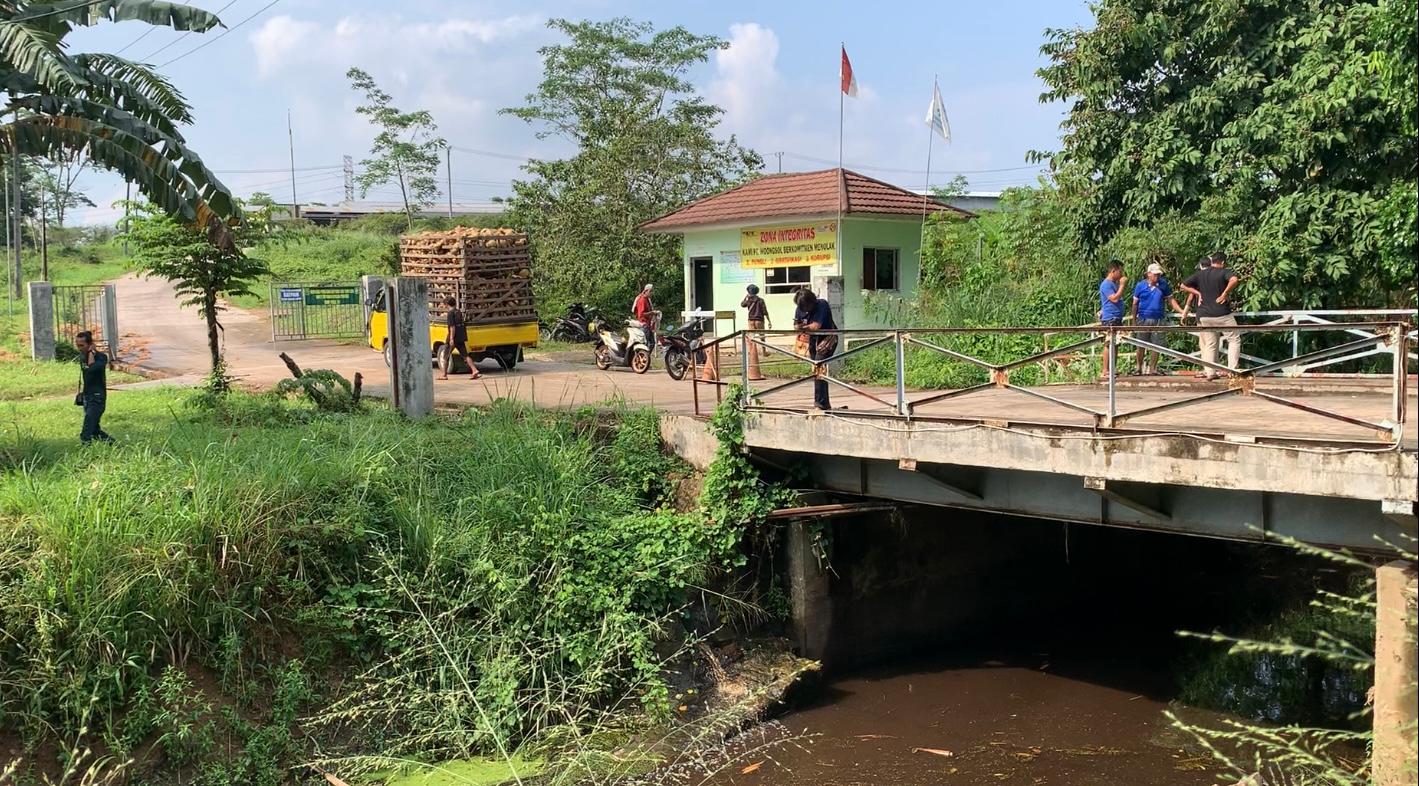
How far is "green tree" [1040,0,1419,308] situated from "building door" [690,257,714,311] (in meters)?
10.3

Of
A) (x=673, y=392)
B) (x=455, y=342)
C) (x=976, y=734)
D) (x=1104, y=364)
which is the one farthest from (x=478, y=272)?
(x=976, y=734)

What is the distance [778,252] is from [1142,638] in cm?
1309

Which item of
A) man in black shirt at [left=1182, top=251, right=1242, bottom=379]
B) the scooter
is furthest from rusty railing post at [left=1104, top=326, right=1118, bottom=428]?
the scooter

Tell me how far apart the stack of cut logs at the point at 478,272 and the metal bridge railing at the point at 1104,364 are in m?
4.91

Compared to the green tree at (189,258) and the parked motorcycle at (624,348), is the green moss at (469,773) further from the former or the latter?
the parked motorcycle at (624,348)

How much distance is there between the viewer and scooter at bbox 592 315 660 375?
20219 millimetres

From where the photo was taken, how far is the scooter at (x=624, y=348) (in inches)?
796

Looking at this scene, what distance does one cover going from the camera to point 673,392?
1650cm

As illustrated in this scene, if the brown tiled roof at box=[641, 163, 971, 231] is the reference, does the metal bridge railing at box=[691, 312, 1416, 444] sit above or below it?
below

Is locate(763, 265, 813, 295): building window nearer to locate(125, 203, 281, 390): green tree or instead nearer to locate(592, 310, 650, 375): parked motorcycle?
locate(592, 310, 650, 375): parked motorcycle

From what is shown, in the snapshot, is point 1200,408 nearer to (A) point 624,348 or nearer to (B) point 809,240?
(A) point 624,348

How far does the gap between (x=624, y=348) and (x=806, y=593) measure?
33.4ft

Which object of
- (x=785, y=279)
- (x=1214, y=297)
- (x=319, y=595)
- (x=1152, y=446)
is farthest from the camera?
(x=785, y=279)

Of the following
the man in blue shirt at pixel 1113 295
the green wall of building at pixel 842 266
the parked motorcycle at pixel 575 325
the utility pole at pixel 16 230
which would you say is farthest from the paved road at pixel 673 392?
the green wall of building at pixel 842 266
